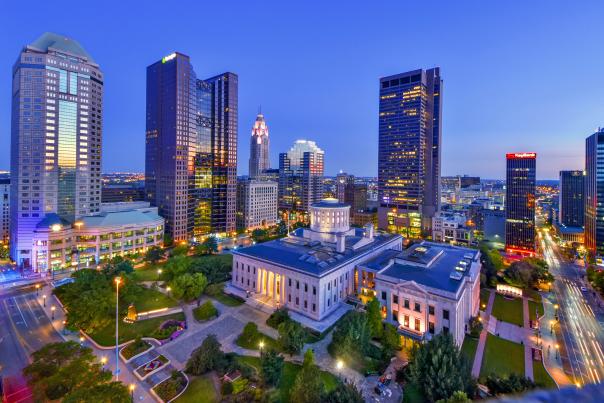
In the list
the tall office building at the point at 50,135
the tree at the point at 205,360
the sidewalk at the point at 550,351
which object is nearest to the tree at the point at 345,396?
the tree at the point at 205,360

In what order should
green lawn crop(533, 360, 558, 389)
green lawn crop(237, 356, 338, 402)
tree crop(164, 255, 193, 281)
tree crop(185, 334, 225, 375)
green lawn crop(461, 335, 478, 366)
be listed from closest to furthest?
green lawn crop(237, 356, 338, 402)
tree crop(185, 334, 225, 375)
green lawn crop(533, 360, 558, 389)
green lawn crop(461, 335, 478, 366)
tree crop(164, 255, 193, 281)

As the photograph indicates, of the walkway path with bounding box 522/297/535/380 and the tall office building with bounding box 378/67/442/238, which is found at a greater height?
the tall office building with bounding box 378/67/442/238

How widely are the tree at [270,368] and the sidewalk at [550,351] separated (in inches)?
1370

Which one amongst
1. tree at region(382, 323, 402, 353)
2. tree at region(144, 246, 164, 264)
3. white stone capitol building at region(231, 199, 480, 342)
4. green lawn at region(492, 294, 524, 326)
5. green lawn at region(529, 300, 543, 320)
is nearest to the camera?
tree at region(382, 323, 402, 353)

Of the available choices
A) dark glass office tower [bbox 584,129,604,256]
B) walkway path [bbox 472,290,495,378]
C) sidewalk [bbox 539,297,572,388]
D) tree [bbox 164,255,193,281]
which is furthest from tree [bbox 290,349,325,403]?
dark glass office tower [bbox 584,129,604,256]

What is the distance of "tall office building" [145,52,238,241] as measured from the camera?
4523 inches

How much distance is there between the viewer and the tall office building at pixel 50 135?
285 ft

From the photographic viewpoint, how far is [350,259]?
224ft

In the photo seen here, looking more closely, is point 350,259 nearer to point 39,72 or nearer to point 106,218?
point 106,218

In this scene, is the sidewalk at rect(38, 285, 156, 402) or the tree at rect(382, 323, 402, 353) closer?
the sidewalk at rect(38, 285, 156, 402)

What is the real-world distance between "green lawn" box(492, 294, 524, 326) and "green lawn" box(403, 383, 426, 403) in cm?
3476

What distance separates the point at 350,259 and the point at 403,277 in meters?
13.9

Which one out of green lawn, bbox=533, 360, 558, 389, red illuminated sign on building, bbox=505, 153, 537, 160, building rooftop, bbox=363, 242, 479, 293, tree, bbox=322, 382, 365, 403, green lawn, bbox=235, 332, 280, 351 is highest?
red illuminated sign on building, bbox=505, 153, 537, 160

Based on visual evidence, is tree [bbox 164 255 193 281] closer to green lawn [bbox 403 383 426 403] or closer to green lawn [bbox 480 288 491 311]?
green lawn [bbox 403 383 426 403]
